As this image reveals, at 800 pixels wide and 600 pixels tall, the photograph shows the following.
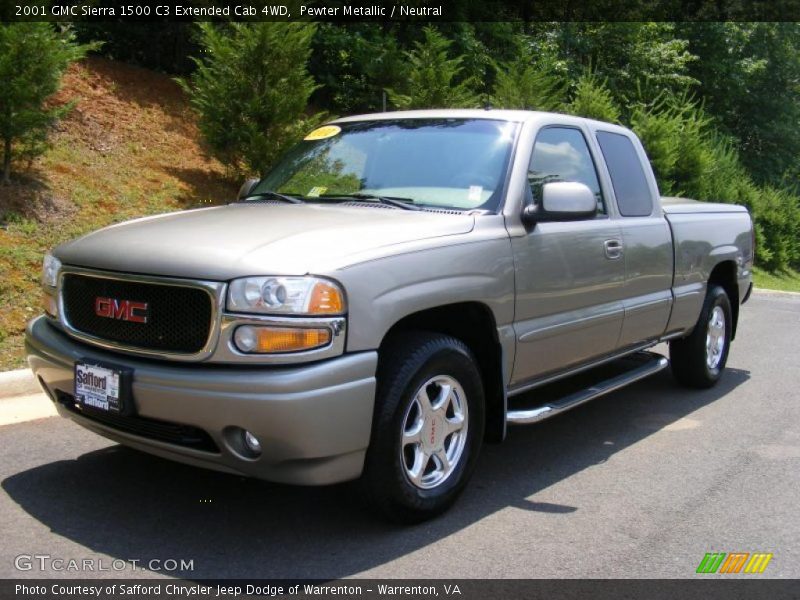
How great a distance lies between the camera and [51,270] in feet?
13.4

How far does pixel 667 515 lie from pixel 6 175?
733 cm

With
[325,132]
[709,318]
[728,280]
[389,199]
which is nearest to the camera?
[389,199]

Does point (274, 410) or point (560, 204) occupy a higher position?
point (560, 204)

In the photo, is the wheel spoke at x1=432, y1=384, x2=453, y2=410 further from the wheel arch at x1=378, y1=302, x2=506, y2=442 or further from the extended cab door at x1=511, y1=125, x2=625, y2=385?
the extended cab door at x1=511, y1=125, x2=625, y2=385

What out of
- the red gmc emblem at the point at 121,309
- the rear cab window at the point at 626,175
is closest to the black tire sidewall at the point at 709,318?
the rear cab window at the point at 626,175

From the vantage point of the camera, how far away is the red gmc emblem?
3.57 m

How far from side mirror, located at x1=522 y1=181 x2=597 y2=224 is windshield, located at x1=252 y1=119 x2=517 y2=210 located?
0.21 meters

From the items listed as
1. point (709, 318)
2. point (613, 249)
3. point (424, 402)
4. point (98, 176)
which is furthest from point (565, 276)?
point (98, 176)

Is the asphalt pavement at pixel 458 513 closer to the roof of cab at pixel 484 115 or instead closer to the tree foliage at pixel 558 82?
the roof of cab at pixel 484 115

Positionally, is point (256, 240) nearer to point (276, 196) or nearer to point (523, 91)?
point (276, 196)

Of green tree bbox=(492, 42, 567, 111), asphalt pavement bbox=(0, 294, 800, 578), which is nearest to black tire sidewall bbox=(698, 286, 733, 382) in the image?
asphalt pavement bbox=(0, 294, 800, 578)

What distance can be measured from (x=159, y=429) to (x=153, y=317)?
0.47m

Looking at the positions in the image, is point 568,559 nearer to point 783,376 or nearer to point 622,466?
point 622,466

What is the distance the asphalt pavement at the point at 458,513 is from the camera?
3.55 meters
